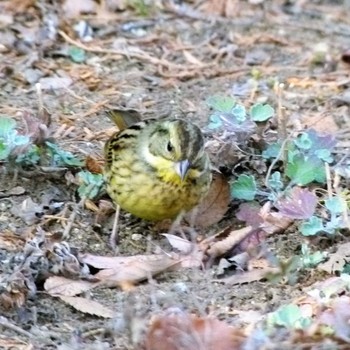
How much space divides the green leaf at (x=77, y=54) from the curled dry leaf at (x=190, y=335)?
3.19m

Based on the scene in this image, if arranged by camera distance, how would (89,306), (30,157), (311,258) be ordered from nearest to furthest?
(89,306) → (311,258) → (30,157)

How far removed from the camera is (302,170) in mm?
5078

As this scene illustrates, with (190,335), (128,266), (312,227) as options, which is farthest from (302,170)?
(190,335)

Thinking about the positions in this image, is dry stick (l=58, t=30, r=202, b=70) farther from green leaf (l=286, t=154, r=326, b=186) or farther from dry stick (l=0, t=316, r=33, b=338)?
dry stick (l=0, t=316, r=33, b=338)

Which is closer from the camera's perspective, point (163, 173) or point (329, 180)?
point (163, 173)

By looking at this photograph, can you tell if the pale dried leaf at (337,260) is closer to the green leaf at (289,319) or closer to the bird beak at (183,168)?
the green leaf at (289,319)

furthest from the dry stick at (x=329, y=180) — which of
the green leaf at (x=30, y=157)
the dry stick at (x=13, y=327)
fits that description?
the dry stick at (x=13, y=327)

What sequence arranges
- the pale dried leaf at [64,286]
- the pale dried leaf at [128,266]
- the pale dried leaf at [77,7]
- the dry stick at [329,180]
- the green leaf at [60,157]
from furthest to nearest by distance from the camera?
1. the pale dried leaf at [77,7]
2. the green leaf at [60,157]
3. the dry stick at [329,180]
4. the pale dried leaf at [128,266]
5. the pale dried leaf at [64,286]

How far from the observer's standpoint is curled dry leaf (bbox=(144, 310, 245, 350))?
11.9 feet

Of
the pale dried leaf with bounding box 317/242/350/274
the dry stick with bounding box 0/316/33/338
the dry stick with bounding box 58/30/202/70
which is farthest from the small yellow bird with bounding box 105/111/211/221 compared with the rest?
the dry stick with bounding box 58/30/202/70

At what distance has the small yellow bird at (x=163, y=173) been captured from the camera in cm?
480

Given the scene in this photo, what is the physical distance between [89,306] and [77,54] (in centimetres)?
272

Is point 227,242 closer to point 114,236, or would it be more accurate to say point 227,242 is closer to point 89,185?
point 114,236

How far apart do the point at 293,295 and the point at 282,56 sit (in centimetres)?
289
